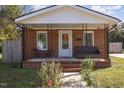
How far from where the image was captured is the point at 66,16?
20766 millimetres

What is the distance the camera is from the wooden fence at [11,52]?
23.7 metres

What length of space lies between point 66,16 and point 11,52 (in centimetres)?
552

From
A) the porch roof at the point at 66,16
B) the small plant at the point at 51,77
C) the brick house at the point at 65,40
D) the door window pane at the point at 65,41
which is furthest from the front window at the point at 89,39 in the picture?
the small plant at the point at 51,77

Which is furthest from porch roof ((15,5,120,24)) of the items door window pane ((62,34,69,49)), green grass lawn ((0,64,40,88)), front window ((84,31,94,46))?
green grass lawn ((0,64,40,88))

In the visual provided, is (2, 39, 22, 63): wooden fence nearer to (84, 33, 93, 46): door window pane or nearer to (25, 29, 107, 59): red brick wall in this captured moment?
(25, 29, 107, 59): red brick wall

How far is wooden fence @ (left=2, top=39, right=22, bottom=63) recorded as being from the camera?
23656 mm

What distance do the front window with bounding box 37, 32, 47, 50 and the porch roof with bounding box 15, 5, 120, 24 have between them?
10.1 ft

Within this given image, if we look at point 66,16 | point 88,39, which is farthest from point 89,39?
point 66,16

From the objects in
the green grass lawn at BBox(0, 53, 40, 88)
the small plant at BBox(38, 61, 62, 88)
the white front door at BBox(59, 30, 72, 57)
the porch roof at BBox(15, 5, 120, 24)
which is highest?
the porch roof at BBox(15, 5, 120, 24)

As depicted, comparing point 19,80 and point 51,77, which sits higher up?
point 51,77

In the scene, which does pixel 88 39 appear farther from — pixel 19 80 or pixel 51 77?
pixel 51 77

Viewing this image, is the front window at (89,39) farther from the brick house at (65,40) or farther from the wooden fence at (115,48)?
the wooden fence at (115,48)

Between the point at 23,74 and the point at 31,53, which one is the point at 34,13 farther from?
the point at 23,74

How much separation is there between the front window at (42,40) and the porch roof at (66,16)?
3.08 m
